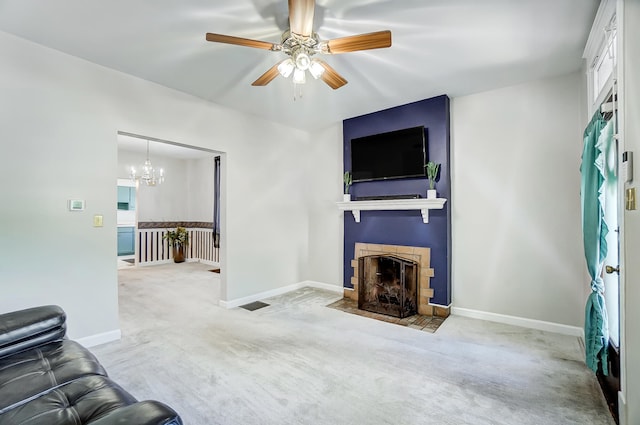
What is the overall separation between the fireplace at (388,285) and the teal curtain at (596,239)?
183 centimetres

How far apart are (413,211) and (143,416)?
Answer: 3576 mm

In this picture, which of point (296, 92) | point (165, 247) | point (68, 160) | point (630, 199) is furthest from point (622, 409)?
point (165, 247)

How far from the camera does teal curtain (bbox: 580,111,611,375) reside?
2.14 metres

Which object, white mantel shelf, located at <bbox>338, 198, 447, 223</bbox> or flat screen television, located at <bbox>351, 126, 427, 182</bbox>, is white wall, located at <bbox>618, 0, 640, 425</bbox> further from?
flat screen television, located at <bbox>351, 126, 427, 182</bbox>

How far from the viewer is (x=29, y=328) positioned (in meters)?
1.77

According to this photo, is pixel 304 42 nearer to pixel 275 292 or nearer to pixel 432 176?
pixel 432 176

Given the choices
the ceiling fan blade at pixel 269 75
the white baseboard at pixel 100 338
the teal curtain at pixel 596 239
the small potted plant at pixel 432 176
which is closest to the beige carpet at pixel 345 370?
the white baseboard at pixel 100 338

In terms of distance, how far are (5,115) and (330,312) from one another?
12.2 ft

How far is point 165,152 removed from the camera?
7.14m

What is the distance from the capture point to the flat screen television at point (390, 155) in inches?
A: 153

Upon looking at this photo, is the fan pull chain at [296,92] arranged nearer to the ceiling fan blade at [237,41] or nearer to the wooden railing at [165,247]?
the ceiling fan blade at [237,41]

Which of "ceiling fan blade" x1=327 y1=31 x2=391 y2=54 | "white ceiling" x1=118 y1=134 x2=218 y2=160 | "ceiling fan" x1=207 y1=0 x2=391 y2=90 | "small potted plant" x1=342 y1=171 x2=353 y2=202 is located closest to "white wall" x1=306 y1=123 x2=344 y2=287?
"small potted plant" x1=342 y1=171 x2=353 y2=202

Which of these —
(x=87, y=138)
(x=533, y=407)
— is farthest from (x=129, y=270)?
(x=533, y=407)

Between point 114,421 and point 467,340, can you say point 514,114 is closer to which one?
point 467,340
